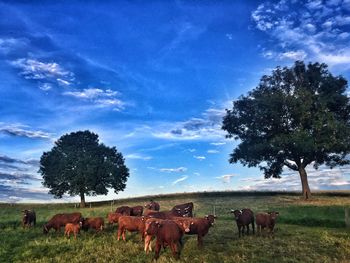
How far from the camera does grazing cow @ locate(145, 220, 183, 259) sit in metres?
17.6

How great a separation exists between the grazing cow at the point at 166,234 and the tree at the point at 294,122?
1348 inches

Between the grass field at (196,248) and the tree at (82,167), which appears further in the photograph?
the tree at (82,167)

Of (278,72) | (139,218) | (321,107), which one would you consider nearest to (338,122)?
(321,107)

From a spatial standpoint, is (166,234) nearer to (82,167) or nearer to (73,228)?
(73,228)

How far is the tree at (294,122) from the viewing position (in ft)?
164

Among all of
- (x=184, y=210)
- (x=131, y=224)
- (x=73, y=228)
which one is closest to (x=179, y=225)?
(x=131, y=224)

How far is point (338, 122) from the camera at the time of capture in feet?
164

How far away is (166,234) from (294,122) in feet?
130

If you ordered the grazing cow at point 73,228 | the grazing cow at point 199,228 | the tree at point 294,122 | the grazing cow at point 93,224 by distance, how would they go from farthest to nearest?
1. the tree at point 294,122
2. the grazing cow at point 93,224
3. the grazing cow at point 73,228
4. the grazing cow at point 199,228

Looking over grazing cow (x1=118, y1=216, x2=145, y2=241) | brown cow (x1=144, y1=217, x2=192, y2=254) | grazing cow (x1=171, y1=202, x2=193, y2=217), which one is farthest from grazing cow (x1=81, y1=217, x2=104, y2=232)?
brown cow (x1=144, y1=217, x2=192, y2=254)

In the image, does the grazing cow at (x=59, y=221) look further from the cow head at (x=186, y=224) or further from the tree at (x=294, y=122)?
the tree at (x=294, y=122)

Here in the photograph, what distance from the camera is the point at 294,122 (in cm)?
5291

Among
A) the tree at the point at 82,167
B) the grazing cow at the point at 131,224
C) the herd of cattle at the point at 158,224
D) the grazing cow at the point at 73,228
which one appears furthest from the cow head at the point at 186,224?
the tree at the point at 82,167

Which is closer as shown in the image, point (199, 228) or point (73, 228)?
point (199, 228)
